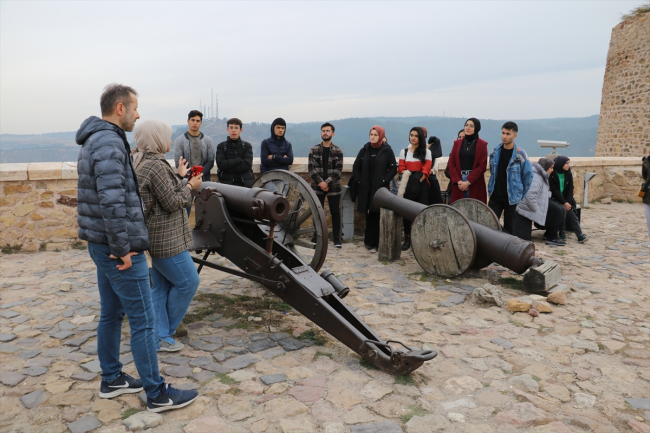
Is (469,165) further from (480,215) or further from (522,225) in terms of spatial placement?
(522,225)

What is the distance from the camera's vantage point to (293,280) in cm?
373

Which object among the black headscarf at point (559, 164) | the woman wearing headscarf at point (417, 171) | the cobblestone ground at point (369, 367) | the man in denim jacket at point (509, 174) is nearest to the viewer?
the cobblestone ground at point (369, 367)

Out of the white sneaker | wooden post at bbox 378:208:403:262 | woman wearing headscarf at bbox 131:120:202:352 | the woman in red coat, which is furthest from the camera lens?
the woman in red coat

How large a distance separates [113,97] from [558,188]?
23.6 ft

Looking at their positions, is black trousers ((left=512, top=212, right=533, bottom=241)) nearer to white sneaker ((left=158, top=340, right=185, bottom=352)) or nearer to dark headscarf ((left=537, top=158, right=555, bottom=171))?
dark headscarf ((left=537, top=158, right=555, bottom=171))

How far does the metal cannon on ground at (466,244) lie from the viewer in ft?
16.7

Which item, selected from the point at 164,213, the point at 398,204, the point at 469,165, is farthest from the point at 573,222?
the point at 164,213

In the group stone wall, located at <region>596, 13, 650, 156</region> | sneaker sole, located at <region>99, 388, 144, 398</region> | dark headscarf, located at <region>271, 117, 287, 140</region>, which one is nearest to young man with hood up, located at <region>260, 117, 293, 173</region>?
dark headscarf, located at <region>271, 117, 287, 140</region>

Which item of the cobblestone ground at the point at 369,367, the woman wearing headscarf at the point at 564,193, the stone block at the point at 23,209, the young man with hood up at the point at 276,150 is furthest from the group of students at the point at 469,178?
the stone block at the point at 23,209

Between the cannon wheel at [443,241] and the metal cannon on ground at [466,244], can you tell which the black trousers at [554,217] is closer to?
the metal cannon on ground at [466,244]

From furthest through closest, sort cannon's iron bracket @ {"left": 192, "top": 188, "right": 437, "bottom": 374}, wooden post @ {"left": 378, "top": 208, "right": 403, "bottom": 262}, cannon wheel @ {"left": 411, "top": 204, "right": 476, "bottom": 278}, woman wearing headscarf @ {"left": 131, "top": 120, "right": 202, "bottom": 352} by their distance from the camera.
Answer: wooden post @ {"left": 378, "top": 208, "right": 403, "bottom": 262}
cannon wheel @ {"left": 411, "top": 204, "right": 476, "bottom": 278}
cannon's iron bracket @ {"left": 192, "top": 188, "right": 437, "bottom": 374}
woman wearing headscarf @ {"left": 131, "top": 120, "right": 202, "bottom": 352}

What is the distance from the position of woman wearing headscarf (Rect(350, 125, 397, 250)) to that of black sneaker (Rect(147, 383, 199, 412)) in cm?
447

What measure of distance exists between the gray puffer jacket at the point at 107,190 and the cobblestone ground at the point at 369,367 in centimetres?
103

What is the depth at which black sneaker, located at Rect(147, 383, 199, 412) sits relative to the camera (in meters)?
2.75
